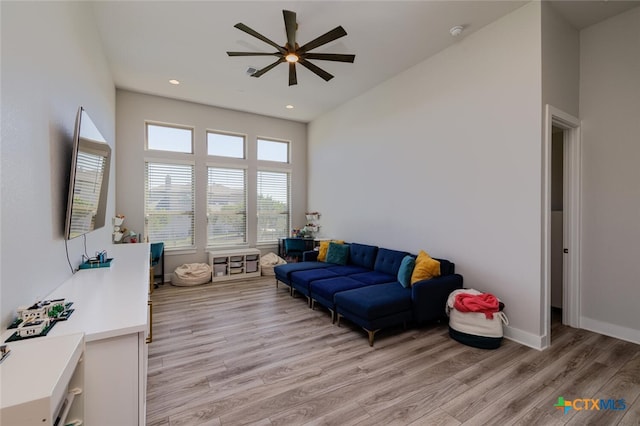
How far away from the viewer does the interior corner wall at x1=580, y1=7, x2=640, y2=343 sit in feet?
9.21

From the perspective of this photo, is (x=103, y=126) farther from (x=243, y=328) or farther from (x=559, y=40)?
(x=559, y=40)

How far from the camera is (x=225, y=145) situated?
586 cm

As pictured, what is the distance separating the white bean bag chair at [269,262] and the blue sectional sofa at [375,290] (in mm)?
1429

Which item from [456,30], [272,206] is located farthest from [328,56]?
[272,206]

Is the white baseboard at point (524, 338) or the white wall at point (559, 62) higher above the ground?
the white wall at point (559, 62)

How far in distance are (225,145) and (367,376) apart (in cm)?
514

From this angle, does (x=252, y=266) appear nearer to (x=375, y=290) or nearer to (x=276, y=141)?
(x=276, y=141)

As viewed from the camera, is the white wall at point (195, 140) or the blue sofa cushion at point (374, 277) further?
the white wall at point (195, 140)

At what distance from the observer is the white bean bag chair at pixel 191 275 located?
4.96 meters

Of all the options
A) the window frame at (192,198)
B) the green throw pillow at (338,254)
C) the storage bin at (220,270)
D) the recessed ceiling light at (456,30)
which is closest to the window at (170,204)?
the window frame at (192,198)

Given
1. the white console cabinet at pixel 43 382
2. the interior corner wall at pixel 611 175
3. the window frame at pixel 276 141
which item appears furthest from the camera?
the window frame at pixel 276 141

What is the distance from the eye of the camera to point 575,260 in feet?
10.4

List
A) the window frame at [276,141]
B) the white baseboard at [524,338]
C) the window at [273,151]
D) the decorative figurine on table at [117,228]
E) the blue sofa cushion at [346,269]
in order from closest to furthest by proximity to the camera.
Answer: the white baseboard at [524,338], the blue sofa cushion at [346,269], the decorative figurine on table at [117,228], the window frame at [276,141], the window at [273,151]

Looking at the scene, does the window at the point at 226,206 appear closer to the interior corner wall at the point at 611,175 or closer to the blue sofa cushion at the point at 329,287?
the blue sofa cushion at the point at 329,287
